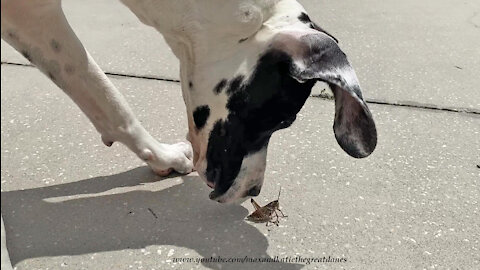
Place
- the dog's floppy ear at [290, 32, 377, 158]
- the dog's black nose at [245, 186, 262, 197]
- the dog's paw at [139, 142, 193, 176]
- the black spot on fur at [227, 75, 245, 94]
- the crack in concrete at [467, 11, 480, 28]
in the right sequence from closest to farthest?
the dog's floppy ear at [290, 32, 377, 158] < the black spot on fur at [227, 75, 245, 94] < the dog's black nose at [245, 186, 262, 197] < the dog's paw at [139, 142, 193, 176] < the crack in concrete at [467, 11, 480, 28]

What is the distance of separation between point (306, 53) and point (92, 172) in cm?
108

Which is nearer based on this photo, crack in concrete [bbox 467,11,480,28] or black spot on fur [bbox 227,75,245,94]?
black spot on fur [bbox 227,75,245,94]

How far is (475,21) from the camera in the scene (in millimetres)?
3934

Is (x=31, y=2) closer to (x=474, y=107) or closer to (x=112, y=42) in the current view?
(x=112, y=42)

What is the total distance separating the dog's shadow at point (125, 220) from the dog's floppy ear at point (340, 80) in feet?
1.50

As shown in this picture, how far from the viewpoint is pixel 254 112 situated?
1.58 meters

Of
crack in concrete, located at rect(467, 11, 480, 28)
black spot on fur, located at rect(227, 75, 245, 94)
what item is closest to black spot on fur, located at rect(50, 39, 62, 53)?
black spot on fur, located at rect(227, 75, 245, 94)

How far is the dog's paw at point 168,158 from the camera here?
6.77 feet

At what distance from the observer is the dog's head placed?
1.47m

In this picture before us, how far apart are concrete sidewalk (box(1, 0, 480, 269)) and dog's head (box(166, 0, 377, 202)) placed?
35 centimetres

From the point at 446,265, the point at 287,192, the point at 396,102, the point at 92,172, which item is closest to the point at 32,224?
the point at 92,172

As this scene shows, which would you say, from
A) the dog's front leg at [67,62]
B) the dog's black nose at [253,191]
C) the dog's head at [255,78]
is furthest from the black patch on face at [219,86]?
the dog's front leg at [67,62]

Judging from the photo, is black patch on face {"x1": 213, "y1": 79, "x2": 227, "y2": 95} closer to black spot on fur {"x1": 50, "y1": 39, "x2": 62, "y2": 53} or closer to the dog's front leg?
the dog's front leg

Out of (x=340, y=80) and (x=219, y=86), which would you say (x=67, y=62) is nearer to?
(x=219, y=86)
